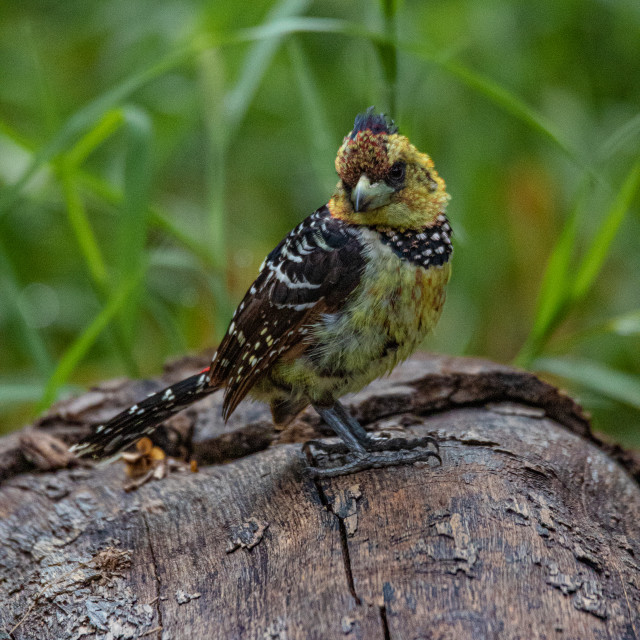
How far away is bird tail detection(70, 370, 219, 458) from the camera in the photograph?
2.91 metres

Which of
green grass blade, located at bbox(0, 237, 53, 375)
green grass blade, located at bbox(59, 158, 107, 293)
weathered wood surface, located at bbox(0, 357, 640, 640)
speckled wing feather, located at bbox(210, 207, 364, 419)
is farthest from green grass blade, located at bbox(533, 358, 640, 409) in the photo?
green grass blade, located at bbox(0, 237, 53, 375)

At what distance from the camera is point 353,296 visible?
8.65ft

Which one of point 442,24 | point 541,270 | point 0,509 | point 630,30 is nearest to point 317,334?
point 0,509

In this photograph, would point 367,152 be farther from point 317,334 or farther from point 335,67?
point 335,67

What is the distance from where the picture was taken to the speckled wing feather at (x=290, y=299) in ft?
8.71

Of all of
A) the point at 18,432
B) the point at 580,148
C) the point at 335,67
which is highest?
the point at 335,67

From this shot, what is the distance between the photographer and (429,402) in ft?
10.2

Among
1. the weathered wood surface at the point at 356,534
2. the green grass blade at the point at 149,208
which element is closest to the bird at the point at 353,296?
the weathered wood surface at the point at 356,534

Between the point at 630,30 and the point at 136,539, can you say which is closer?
the point at 136,539

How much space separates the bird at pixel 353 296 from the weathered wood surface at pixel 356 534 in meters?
0.23

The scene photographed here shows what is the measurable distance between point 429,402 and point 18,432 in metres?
1.72

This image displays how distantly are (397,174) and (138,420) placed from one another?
4.32ft

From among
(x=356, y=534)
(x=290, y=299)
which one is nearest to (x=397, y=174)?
(x=290, y=299)

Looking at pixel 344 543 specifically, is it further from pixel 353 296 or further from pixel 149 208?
pixel 149 208
